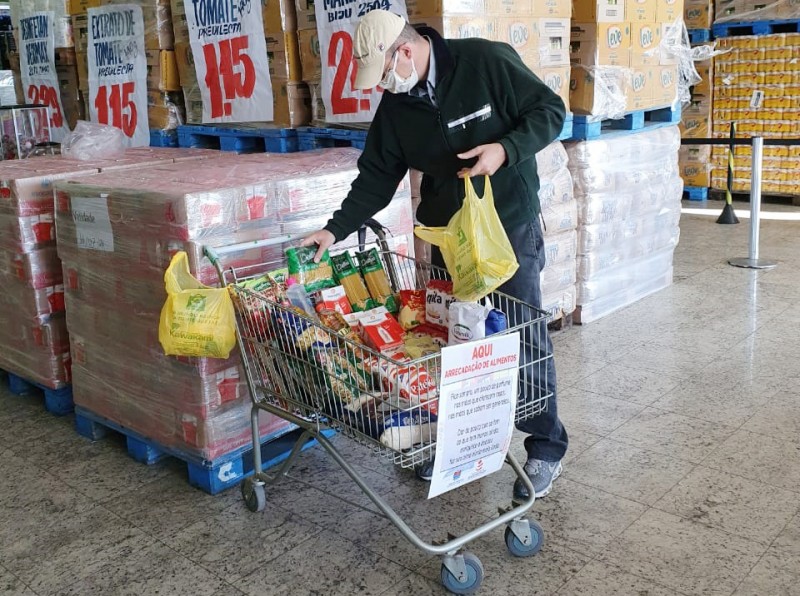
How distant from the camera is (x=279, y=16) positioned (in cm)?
527

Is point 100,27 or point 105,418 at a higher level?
point 100,27

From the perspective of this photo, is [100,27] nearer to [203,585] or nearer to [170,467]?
[170,467]

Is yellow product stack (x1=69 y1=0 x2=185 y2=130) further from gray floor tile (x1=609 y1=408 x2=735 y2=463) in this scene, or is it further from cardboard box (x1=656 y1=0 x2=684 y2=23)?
gray floor tile (x1=609 y1=408 x2=735 y2=463)

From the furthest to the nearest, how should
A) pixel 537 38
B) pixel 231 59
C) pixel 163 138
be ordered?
pixel 163 138, pixel 231 59, pixel 537 38

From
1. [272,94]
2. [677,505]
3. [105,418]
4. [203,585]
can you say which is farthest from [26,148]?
[677,505]

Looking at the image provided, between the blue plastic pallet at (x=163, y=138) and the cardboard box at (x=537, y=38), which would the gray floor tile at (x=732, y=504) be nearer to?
the cardboard box at (x=537, y=38)

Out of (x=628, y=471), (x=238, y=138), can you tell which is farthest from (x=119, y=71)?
(x=628, y=471)

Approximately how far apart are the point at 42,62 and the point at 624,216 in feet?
17.2

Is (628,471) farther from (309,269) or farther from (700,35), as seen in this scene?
(700,35)

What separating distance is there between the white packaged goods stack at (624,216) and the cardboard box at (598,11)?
2.54 feet

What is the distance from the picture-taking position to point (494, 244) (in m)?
2.81

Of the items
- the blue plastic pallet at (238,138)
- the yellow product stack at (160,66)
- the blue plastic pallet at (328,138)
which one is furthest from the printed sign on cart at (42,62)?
the blue plastic pallet at (328,138)

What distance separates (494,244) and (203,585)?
5.11ft

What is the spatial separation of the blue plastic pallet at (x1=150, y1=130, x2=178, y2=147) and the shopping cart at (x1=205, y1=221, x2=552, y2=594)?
339 centimetres
